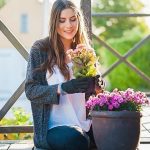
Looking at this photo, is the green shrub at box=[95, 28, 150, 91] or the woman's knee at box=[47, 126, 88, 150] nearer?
the woman's knee at box=[47, 126, 88, 150]

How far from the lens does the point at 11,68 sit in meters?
3.87

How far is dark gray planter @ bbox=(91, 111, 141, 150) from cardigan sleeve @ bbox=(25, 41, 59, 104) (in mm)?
243

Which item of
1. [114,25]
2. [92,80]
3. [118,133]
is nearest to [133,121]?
[118,133]

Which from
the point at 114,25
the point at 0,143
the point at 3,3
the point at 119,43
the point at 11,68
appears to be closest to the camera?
the point at 0,143

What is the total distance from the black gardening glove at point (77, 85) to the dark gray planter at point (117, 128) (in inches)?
5.1

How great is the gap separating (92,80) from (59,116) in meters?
0.30

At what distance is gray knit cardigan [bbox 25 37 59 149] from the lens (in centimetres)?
256

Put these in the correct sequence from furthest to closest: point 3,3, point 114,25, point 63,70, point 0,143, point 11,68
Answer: point 114,25
point 11,68
point 3,3
point 0,143
point 63,70

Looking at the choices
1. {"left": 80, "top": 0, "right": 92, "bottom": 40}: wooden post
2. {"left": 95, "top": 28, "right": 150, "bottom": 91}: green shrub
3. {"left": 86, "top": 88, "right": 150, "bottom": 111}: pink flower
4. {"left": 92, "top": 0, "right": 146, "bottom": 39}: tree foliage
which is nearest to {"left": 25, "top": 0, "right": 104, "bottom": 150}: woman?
{"left": 86, "top": 88, "right": 150, "bottom": 111}: pink flower

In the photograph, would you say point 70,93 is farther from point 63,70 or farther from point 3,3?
point 3,3

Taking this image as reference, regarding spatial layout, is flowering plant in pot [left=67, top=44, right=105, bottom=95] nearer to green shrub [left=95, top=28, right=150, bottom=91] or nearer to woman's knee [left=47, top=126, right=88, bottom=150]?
woman's knee [left=47, top=126, right=88, bottom=150]

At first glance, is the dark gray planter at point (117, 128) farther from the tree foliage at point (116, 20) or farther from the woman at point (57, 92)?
the tree foliage at point (116, 20)

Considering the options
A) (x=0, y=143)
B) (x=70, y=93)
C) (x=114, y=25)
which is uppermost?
(x=70, y=93)

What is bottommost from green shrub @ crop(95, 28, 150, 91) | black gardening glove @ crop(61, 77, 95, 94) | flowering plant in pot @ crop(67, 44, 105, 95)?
green shrub @ crop(95, 28, 150, 91)
